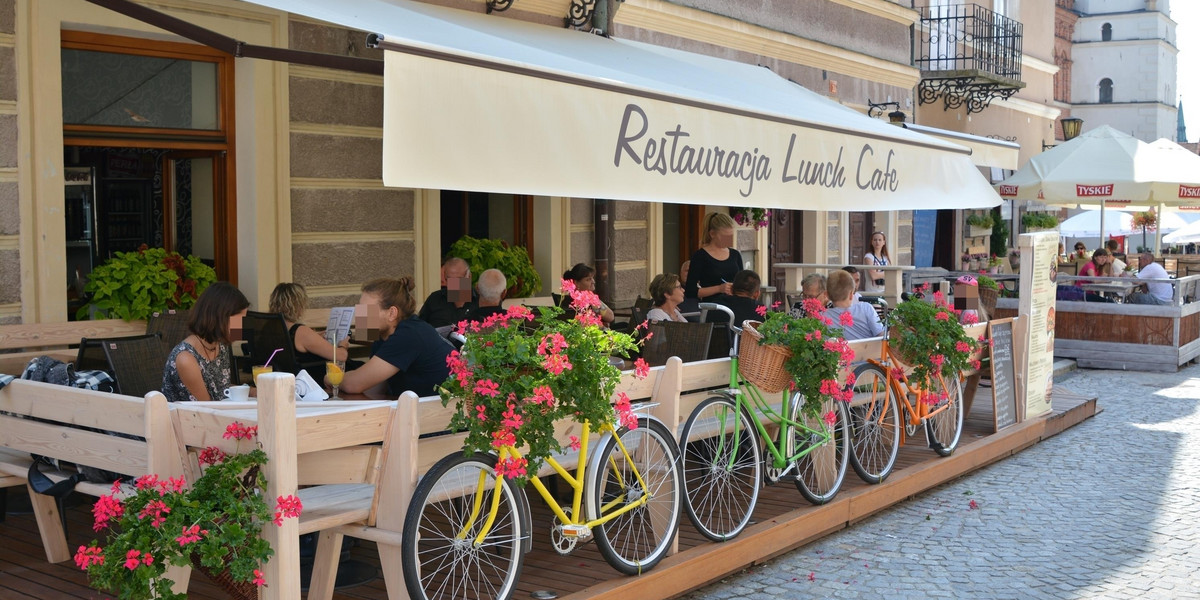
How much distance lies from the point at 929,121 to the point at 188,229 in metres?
13.6

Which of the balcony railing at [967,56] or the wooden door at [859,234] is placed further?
the balcony railing at [967,56]

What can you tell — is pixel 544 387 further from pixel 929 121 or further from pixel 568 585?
pixel 929 121

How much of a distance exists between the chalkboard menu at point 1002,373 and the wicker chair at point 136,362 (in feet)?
19.6

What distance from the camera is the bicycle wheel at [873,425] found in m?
7.23

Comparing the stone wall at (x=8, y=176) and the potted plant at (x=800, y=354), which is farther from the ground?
the stone wall at (x=8, y=176)

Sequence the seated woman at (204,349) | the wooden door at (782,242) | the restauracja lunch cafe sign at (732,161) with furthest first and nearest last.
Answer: the wooden door at (782,242) < the restauracja lunch cafe sign at (732,161) < the seated woman at (204,349)

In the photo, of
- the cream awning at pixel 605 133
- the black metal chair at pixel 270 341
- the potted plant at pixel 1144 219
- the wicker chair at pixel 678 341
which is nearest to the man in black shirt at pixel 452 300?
the black metal chair at pixel 270 341

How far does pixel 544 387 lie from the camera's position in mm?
4461

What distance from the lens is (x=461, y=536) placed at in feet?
14.9

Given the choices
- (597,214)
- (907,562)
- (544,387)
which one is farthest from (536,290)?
(544,387)

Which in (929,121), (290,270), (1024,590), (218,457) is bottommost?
(1024,590)

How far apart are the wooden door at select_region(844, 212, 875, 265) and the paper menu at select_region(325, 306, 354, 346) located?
34.5 feet

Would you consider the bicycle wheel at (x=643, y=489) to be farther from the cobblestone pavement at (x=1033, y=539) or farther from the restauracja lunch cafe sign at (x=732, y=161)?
the restauracja lunch cafe sign at (x=732, y=161)

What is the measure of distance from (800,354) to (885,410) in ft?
4.94
